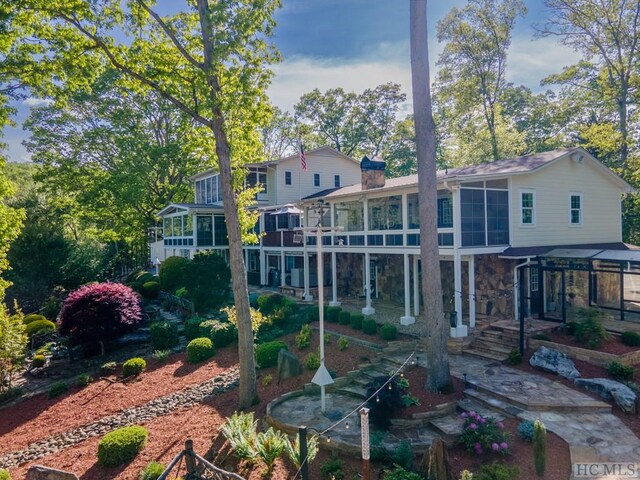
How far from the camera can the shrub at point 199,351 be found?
14203mm

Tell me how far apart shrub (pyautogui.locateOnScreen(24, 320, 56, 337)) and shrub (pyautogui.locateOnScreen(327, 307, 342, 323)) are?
528 inches

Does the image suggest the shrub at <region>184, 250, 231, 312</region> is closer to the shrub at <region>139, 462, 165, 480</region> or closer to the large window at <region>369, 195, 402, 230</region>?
the large window at <region>369, 195, 402, 230</region>

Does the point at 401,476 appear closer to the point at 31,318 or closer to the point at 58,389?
the point at 58,389

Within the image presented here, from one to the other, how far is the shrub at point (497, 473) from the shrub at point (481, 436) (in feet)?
1.85

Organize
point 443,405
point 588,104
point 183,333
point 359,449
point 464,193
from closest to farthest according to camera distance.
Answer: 1. point 359,449
2. point 443,405
3. point 464,193
4. point 183,333
5. point 588,104

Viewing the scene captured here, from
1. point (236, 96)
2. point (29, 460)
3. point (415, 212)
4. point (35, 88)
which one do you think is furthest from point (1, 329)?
point (415, 212)

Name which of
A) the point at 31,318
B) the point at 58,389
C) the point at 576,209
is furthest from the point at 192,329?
the point at 576,209

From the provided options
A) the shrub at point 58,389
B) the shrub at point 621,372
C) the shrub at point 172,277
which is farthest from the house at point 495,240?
the shrub at point 58,389

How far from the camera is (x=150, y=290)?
24516 millimetres

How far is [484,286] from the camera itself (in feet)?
51.2

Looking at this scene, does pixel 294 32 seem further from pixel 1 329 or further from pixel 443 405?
pixel 1 329

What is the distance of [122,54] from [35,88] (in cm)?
283

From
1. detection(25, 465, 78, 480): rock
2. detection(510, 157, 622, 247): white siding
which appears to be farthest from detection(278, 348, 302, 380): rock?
detection(510, 157, 622, 247): white siding

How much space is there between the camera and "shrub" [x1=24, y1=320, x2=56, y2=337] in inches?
729
